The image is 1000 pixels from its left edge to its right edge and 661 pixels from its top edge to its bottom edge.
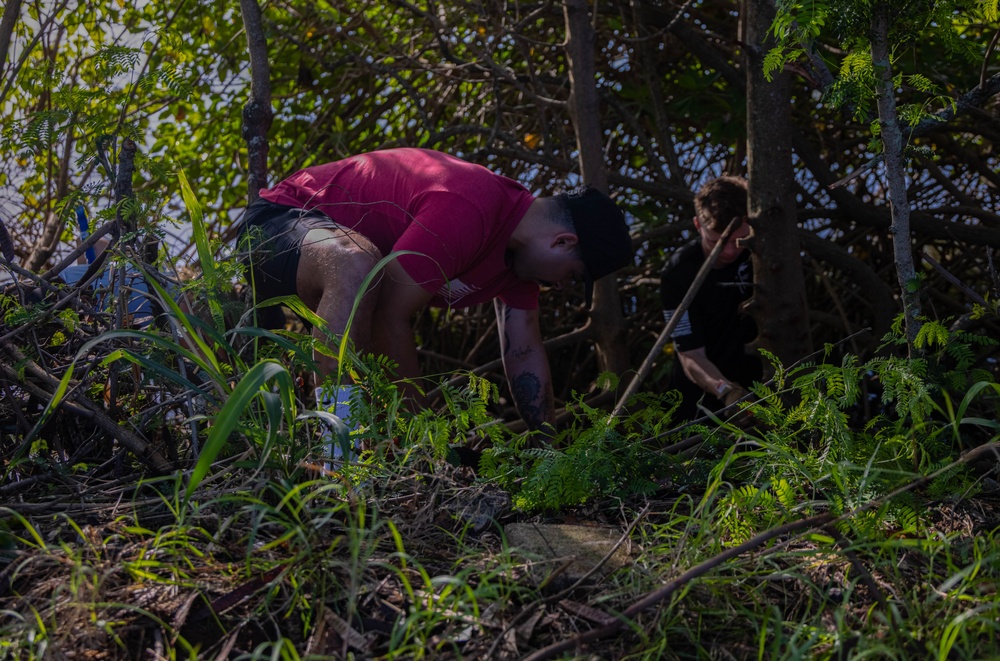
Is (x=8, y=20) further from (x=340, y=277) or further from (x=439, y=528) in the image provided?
(x=439, y=528)

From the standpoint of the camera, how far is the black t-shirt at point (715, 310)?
3.98 metres

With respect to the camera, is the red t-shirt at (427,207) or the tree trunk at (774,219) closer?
the red t-shirt at (427,207)

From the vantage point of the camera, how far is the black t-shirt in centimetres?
398

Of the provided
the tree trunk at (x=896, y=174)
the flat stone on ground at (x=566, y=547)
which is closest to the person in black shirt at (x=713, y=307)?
the tree trunk at (x=896, y=174)

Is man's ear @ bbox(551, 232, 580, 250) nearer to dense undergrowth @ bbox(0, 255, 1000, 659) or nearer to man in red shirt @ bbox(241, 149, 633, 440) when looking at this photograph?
man in red shirt @ bbox(241, 149, 633, 440)

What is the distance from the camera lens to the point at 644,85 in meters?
4.66

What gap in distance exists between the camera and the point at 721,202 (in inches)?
149

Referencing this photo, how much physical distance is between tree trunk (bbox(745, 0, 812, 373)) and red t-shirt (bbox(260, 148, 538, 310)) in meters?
0.79

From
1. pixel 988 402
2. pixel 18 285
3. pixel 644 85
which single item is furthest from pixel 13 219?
pixel 988 402

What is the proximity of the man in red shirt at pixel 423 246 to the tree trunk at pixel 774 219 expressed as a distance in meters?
0.47

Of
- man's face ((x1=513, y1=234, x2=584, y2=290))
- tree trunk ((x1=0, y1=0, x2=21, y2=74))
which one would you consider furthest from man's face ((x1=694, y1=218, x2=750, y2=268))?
tree trunk ((x1=0, y1=0, x2=21, y2=74))

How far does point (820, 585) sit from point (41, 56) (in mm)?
3917

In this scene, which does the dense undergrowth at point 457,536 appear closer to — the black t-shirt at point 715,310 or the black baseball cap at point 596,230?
the black baseball cap at point 596,230

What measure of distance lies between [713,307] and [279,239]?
199 cm
